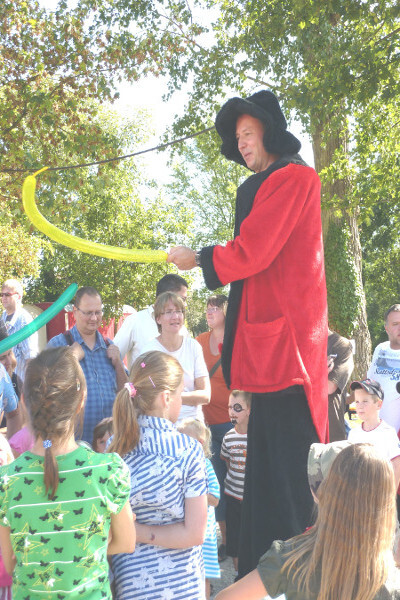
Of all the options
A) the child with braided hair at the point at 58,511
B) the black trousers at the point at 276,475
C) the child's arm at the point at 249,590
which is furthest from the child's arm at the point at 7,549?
the black trousers at the point at 276,475

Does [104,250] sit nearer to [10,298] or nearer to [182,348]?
[182,348]

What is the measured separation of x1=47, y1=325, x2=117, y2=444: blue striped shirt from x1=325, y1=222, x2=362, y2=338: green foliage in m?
8.85

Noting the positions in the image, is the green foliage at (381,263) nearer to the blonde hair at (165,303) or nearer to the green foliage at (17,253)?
the green foliage at (17,253)

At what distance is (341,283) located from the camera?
1286 centimetres

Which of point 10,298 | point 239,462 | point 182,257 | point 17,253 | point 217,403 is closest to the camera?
point 182,257

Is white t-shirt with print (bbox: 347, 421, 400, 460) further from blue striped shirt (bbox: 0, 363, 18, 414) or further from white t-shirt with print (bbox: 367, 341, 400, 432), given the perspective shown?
blue striped shirt (bbox: 0, 363, 18, 414)

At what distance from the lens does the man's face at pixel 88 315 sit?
4371 mm

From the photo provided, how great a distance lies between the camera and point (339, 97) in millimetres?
7918

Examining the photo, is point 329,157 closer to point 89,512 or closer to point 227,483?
point 227,483

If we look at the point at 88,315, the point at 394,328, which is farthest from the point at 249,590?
the point at 394,328

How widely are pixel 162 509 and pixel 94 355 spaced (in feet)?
7.15

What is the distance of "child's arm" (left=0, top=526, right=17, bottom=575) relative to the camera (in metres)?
2.04

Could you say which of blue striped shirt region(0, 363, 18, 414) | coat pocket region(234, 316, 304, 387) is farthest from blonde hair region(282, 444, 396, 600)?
blue striped shirt region(0, 363, 18, 414)

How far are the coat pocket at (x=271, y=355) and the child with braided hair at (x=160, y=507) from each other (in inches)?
17.3
